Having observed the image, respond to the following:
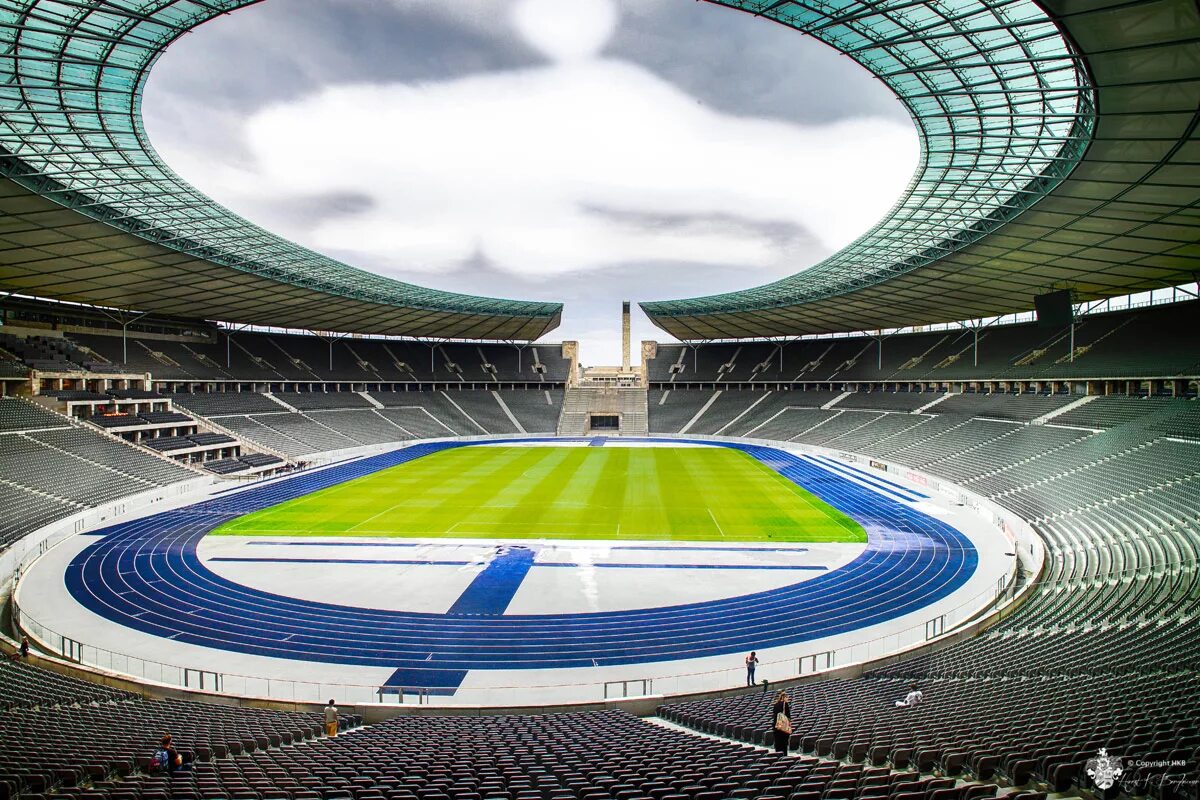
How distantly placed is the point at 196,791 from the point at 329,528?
22.9 meters

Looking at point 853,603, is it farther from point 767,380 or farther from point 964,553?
point 767,380

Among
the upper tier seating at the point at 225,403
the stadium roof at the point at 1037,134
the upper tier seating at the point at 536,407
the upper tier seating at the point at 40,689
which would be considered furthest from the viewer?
the upper tier seating at the point at 536,407

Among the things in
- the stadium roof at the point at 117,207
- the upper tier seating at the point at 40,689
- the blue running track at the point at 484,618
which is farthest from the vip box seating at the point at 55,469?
the upper tier seating at the point at 40,689

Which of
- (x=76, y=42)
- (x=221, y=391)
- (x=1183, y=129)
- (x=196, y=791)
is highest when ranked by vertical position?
(x=76, y=42)

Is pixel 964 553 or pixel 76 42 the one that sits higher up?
pixel 76 42

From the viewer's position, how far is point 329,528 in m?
27.7

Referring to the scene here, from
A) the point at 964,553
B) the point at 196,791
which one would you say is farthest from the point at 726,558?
the point at 196,791

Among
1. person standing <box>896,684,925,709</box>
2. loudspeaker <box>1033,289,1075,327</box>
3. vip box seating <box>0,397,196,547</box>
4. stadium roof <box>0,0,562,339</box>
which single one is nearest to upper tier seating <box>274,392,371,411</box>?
stadium roof <box>0,0,562,339</box>

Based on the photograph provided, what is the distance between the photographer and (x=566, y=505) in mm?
32812

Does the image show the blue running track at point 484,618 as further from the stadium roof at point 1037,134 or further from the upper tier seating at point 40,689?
the stadium roof at point 1037,134

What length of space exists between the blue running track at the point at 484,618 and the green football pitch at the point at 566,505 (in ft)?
13.9

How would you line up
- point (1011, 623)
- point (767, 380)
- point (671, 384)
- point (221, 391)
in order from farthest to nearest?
point (671, 384)
point (767, 380)
point (221, 391)
point (1011, 623)

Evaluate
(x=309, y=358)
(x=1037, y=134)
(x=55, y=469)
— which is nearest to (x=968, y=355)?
(x=1037, y=134)

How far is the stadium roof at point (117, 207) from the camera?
17.6m
